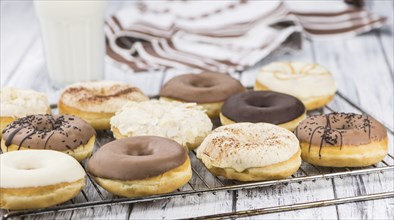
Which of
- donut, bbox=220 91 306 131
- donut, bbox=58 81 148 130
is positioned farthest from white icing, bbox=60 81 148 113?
donut, bbox=220 91 306 131

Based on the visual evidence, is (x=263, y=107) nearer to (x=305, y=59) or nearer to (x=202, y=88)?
(x=202, y=88)

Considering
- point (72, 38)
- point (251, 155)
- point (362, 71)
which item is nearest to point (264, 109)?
point (251, 155)

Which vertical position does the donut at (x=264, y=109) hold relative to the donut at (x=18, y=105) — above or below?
above

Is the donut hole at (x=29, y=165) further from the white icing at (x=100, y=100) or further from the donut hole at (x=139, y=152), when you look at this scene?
the white icing at (x=100, y=100)

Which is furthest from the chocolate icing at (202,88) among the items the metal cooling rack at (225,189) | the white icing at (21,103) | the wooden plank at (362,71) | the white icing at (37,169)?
the white icing at (37,169)

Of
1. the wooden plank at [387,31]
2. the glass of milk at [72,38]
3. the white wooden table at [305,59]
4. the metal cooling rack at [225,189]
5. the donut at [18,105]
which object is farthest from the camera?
the wooden plank at [387,31]

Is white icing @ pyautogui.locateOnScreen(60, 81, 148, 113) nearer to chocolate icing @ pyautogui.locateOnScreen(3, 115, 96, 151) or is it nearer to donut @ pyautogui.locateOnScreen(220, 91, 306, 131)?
chocolate icing @ pyautogui.locateOnScreen(3, 115, 96, 151)
